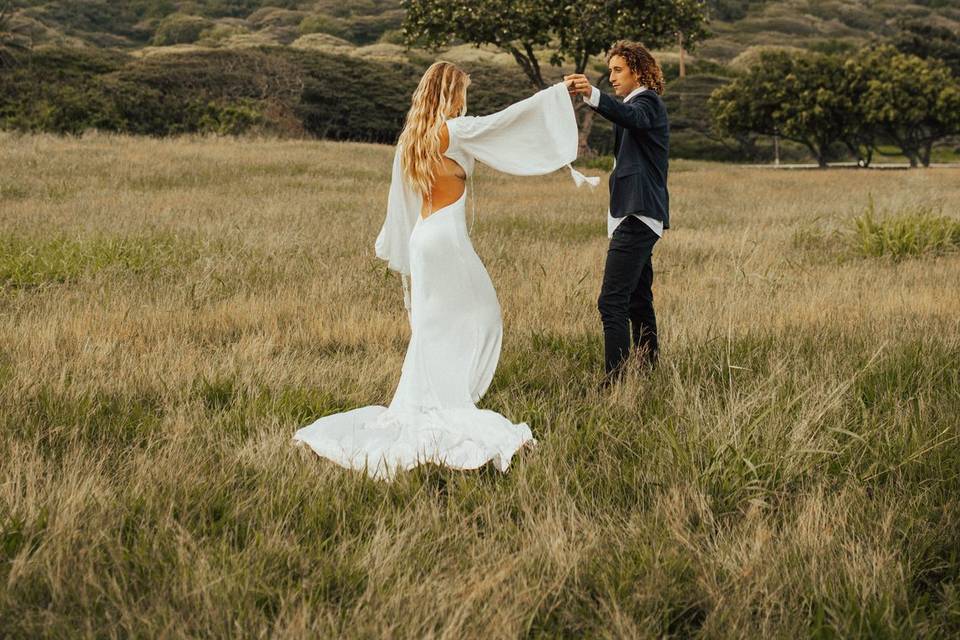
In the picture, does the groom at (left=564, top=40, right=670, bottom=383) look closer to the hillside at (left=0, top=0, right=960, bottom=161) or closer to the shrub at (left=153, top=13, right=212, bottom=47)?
the hillside at (left=0, top=0, right=960, bottom=161)

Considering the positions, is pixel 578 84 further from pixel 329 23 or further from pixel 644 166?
pixel 329 23

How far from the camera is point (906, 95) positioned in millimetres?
46906

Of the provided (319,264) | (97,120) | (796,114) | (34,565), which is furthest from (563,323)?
(796,114)

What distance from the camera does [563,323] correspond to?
6.93 m

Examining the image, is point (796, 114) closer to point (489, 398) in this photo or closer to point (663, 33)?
point (663, 33)

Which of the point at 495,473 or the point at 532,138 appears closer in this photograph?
the point at 495,473

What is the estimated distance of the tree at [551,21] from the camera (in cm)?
2827

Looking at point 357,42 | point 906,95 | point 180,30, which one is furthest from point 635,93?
point 357,42

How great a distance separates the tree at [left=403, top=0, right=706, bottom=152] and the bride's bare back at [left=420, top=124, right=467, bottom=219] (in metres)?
24.2

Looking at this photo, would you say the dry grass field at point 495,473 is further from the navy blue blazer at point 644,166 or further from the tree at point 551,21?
the tree at point 551,21

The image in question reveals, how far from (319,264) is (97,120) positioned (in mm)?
26302

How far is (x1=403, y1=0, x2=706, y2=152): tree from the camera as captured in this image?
28.3 m

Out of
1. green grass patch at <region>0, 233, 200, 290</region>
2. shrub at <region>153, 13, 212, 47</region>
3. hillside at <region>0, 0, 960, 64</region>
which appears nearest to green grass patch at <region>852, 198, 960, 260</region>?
green grass patch at <region>0, 233, 200, 290</region>

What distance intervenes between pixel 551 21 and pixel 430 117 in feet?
84.2
